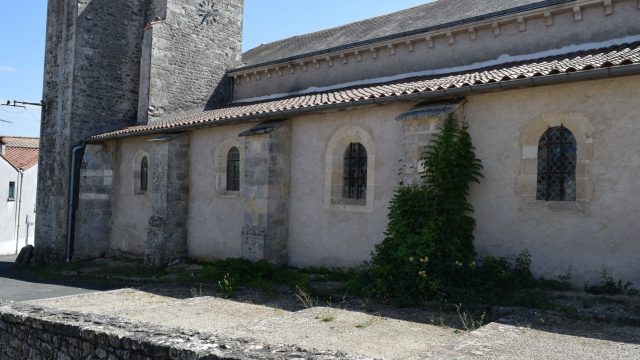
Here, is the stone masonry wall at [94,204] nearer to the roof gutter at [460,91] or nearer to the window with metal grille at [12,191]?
the roof gutter at [460,91]

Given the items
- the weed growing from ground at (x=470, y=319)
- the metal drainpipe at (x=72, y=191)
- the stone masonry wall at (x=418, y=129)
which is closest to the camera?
the weed growing from ground at (x=470, y=319)

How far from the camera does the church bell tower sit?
16594 mm

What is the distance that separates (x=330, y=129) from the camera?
1098 centimetres

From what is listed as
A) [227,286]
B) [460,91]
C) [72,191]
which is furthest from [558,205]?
[72,191]

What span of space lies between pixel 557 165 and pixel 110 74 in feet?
47.0

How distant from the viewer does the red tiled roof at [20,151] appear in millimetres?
30453

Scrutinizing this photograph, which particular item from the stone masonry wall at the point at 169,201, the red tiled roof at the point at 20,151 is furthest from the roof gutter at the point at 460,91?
the red tiled roof at the point at 20,151

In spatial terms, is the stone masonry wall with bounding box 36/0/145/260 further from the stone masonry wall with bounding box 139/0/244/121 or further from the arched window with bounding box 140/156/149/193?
the arched window with bounding box 140/156/149/193

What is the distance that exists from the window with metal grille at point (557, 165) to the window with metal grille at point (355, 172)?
11.5 ft

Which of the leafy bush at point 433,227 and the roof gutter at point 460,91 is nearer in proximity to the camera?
the roof gutter at point 460,91

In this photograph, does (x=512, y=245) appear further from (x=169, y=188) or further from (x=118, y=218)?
(x=118, y=218)

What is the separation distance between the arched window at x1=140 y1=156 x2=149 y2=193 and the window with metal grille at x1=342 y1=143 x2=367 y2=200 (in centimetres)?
747

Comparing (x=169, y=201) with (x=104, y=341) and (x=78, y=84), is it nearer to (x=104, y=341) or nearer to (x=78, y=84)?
(x=78, y=84)

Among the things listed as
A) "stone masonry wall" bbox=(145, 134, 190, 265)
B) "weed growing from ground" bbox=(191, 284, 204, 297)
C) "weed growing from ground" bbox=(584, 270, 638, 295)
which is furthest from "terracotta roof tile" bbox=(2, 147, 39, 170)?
"weed growing from ground" bbox=(584, 270, 638, 295)
